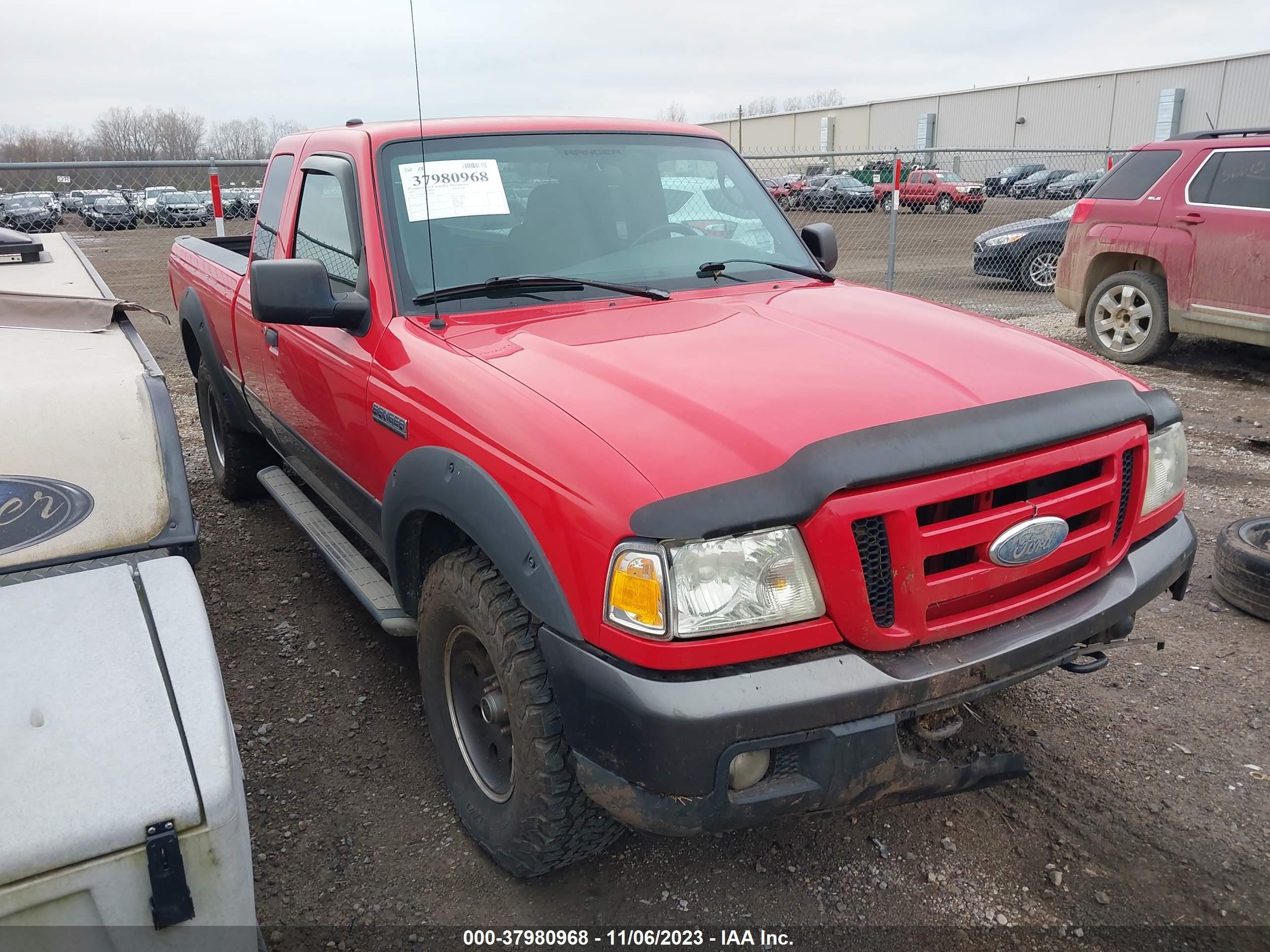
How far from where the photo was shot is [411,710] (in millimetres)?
3307

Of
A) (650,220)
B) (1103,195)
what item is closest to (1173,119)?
(1103,195)

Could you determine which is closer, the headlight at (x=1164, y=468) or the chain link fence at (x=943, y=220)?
the headlight at (x=1164, y=468)

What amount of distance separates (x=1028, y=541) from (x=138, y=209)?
14089 millimetres

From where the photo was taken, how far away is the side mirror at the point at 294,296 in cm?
272

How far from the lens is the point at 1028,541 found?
6.74 ft

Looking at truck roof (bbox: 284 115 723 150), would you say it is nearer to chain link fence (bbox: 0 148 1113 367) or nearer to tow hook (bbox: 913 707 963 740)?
tow hook (bbox: 913 707 963 740)

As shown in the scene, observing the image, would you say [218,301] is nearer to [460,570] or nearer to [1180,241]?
[460,570]

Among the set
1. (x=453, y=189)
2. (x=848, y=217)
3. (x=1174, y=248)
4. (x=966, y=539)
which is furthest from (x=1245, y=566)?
(x=848, y=217)

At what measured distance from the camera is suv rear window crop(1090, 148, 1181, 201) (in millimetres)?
7730

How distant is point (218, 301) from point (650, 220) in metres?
2.46

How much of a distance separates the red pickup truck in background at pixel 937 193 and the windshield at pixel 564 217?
40.9 feet

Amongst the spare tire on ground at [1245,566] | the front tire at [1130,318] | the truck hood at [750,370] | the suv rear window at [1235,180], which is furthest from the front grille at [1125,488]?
the front tire at [1130,318]

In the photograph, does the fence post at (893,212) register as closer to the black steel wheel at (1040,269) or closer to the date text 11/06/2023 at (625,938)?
the black steel wheel at (1040,269)

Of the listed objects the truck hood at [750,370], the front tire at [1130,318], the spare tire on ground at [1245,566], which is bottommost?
the spare tire on ground at [1245,566]
